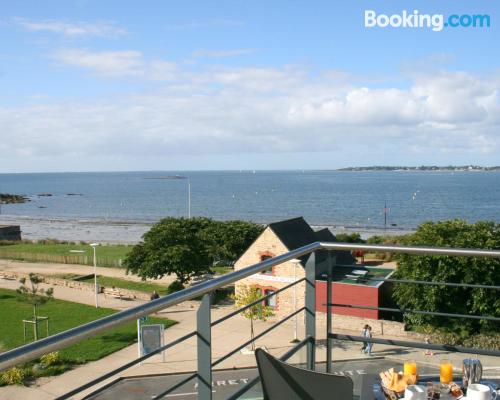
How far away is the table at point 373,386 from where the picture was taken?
3.05m

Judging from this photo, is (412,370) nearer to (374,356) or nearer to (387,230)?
(374,356)

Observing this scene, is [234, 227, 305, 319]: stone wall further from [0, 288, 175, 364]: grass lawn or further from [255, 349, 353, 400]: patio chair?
[255, 349, 353, 400]: patio chair

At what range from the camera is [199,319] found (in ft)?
8.02

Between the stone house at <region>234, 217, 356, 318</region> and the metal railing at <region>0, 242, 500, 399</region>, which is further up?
the metal railing at <region>0, 242, 500, 399</region>

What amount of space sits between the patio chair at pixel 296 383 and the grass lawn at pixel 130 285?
29.7 meters

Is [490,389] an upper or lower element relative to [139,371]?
upper

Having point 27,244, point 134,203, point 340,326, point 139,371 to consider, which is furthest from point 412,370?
point 134,203

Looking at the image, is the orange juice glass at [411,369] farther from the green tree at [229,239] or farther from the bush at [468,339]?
the green tree at [229,239]

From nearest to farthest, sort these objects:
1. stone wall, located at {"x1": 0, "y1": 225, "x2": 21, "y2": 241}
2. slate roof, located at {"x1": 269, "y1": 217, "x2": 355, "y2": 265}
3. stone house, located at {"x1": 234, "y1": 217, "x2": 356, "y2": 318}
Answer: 1. stone house, located at {"x1": 234, "y1": 217, "x2": 356, "y2": 318}
2. slate roof, located at {"x1": 269, "y1": 217, "x2": 355, "y2": 265}
3. stone wall, located at {"x1": 0, "y1": 225, "x2": 21, "y2": 241}

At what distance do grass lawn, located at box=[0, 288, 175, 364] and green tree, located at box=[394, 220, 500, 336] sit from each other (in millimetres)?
11564

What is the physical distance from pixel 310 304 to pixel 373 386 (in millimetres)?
766

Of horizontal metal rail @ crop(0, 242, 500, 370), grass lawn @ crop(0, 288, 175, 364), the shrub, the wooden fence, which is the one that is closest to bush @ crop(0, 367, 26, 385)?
grass lawn @ crop(0, 288, 175, 364)

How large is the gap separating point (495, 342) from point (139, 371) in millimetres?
14134

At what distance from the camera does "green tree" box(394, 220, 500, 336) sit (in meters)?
21.0
